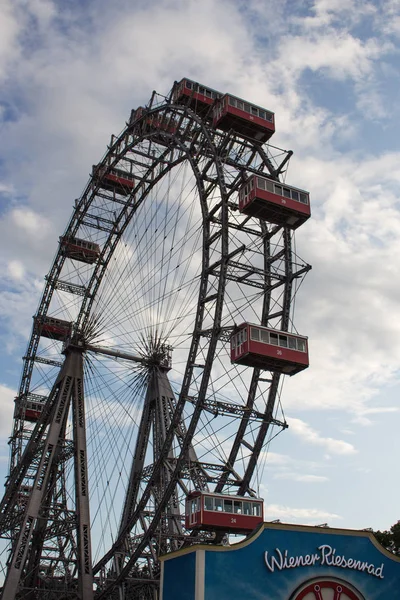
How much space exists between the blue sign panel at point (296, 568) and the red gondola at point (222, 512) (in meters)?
5.97

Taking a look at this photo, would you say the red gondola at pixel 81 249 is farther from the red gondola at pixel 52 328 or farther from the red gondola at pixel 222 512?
the red gondola at pixel 222 512

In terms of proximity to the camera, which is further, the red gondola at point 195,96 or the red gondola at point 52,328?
the red gondola at point 52,328

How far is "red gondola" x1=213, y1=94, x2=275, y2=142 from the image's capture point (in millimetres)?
37844

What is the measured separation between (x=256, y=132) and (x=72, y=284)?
20.2 meters

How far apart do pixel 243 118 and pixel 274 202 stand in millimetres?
6673

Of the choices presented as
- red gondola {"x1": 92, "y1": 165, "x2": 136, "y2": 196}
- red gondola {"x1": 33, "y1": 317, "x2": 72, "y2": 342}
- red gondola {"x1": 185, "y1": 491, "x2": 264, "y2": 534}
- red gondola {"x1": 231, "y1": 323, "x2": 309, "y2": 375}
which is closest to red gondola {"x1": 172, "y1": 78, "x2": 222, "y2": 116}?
red gondola {"x1": 92, "y1": 165, "x2": 136, "y2": 196}

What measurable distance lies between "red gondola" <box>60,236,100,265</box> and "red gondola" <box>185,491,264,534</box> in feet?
83.6

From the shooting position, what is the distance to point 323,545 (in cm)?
2262

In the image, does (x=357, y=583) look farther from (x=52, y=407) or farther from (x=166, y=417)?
(x=52, y=407)

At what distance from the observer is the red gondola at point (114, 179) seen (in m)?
47.4

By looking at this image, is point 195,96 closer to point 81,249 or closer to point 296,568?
point 81,249

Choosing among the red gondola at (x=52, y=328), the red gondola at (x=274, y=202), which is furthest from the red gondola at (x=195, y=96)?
the red gondola at (x=52, y=328)

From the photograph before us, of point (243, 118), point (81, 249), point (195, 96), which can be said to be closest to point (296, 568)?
point (243, 118)

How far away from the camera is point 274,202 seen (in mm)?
34219
